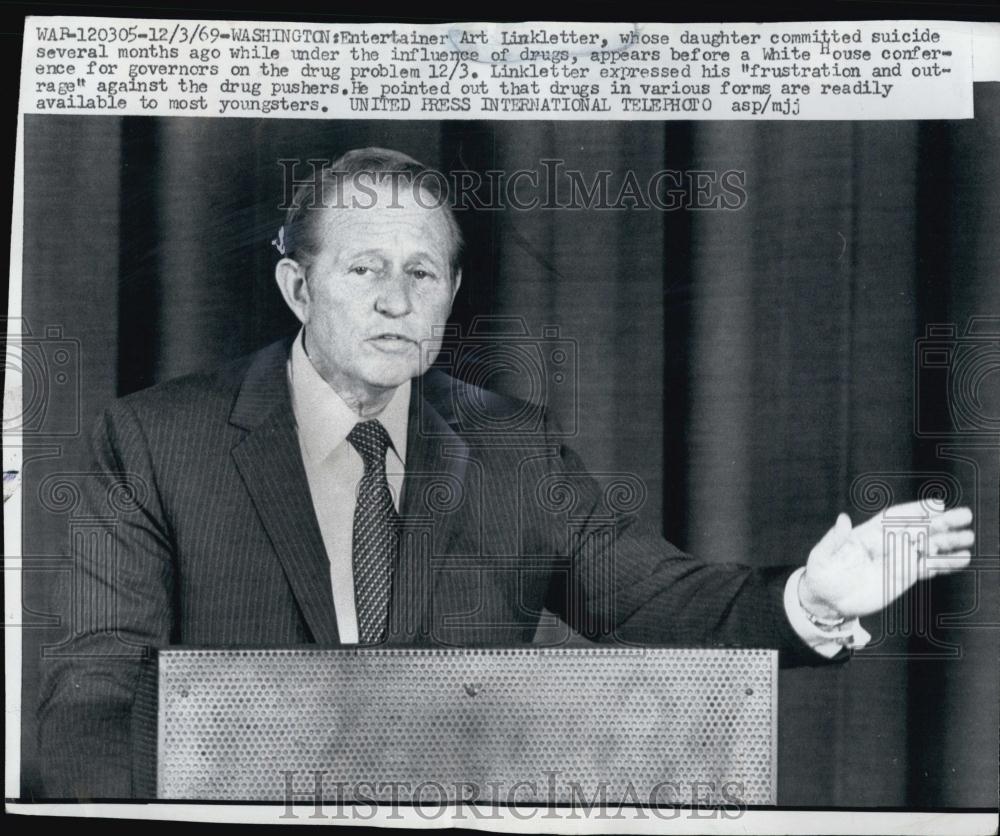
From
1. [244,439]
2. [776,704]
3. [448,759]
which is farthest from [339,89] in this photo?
[776,704]

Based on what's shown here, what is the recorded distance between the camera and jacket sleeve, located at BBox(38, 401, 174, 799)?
1.93m

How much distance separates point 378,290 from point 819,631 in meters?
0.98

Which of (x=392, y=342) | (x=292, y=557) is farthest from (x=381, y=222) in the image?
(x=292, y=557)

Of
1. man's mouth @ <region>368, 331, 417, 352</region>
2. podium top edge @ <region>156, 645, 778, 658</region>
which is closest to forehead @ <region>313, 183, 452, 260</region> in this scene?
man's mouth @ <region>368, 331, 417, 352</region>

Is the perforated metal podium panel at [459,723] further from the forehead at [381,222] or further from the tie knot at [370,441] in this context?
the forehead at [381,222]

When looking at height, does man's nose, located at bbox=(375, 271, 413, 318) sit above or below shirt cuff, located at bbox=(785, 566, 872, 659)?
above

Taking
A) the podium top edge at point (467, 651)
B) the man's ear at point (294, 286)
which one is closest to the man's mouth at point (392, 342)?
the man's ear at point (294, 286)

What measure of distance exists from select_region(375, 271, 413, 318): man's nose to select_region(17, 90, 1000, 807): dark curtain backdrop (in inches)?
3.7

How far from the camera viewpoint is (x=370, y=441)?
6.48 ft

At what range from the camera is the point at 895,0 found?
2.00m

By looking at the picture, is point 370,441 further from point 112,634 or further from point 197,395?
point 112,634

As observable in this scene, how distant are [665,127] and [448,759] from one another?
1.19m

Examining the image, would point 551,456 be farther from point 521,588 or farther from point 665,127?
point 665,127

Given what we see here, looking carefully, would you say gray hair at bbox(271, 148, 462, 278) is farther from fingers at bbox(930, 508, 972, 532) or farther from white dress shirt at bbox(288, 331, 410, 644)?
fingers at bbox(930, 508, 972, 532)
